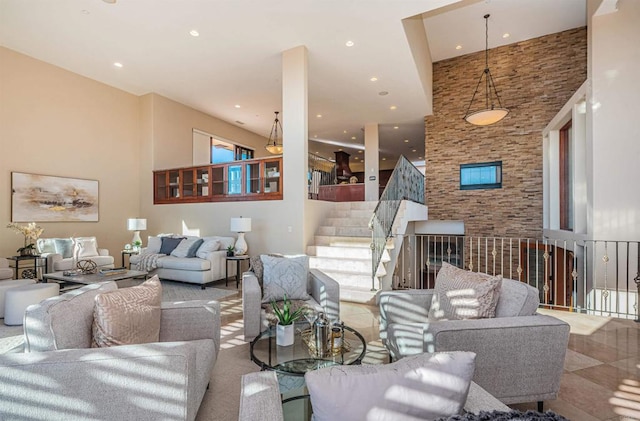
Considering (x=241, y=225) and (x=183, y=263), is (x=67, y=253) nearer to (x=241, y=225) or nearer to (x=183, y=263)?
(x=183, y=263)

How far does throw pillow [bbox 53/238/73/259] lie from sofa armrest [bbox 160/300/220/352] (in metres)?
5.75

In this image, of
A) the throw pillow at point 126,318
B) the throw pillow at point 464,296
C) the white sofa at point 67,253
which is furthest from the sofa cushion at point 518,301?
the white sofa at point 67,253

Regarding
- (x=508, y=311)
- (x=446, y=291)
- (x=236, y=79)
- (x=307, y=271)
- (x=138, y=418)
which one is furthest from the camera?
(x=236, y=79)

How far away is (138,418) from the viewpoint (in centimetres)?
134

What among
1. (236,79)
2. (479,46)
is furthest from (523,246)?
(236,79)

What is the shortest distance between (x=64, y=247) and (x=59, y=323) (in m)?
6.27

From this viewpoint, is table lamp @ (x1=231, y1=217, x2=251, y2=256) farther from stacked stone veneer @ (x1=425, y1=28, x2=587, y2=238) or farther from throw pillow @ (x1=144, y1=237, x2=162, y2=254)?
stacked stone veneer @ (x1=425, y1=28, x2=587, y2=238)

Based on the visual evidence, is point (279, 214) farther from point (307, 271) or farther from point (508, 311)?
point (508, 311)

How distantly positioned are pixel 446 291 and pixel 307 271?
1.78m

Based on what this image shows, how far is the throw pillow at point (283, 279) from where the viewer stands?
358 cm

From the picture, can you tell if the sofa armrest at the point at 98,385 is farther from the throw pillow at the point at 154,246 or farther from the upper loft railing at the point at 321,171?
the upper loft railing at the point at 321,171

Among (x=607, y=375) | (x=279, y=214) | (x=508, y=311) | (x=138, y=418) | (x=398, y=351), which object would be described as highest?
(x=279, y=214)

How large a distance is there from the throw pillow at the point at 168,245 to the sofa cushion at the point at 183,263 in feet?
1.21

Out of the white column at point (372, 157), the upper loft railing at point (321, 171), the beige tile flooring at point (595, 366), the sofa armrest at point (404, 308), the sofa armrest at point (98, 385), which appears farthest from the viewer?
the white column at point (372, 157)
